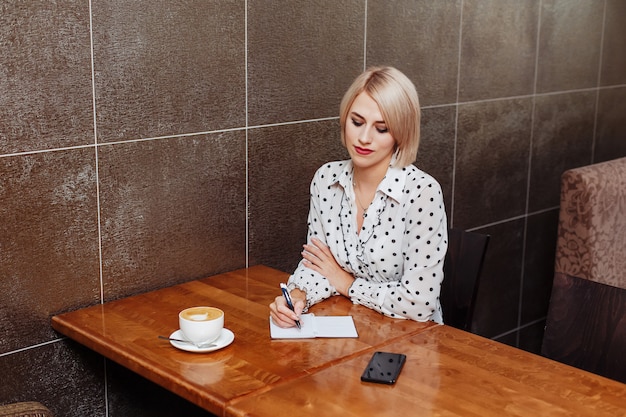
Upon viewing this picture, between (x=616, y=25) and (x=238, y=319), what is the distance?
258 cm

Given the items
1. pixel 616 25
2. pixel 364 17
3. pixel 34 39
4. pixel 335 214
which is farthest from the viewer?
pixel 616 25

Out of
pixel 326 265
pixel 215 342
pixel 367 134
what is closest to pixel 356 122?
pixel 367 134

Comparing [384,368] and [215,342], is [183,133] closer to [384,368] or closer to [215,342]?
[215,342]

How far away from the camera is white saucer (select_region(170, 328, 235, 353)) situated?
189 cm

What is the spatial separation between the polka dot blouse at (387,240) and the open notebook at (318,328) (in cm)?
10

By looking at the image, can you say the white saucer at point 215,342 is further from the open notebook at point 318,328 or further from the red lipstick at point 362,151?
the red lipstick at point 362,151

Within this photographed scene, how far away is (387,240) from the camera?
7.40 ft

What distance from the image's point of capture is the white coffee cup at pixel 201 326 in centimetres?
188

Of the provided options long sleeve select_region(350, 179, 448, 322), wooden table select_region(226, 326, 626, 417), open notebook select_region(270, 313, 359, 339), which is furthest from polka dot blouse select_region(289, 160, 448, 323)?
wooden table select_region(226, 326, 626, 417)

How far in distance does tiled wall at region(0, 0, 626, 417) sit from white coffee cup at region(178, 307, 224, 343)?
1.48 feet

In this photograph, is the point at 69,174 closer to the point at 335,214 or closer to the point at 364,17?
the point at 335,214

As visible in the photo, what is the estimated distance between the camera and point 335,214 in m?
2.35

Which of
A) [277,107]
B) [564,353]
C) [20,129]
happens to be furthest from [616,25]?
[20,129]

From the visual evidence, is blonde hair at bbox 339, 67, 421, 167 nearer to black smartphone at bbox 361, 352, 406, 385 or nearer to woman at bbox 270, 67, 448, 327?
woman at bbox 270, 67, 448, 327
